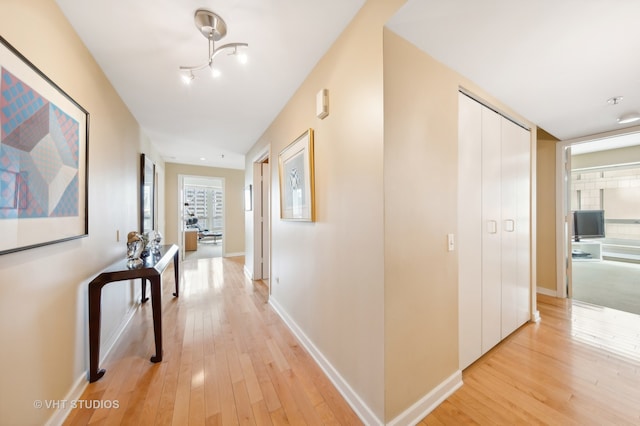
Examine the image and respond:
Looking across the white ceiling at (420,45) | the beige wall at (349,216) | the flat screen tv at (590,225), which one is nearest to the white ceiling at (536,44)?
the white ceiling at (420,45)

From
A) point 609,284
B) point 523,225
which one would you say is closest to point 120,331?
point 523,225

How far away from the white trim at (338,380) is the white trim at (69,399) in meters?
1.54

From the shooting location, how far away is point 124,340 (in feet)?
7.06

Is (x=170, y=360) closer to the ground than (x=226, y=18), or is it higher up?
closer to the ground

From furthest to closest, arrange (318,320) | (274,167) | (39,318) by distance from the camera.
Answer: (274,167)
(318,320)
(39,318)

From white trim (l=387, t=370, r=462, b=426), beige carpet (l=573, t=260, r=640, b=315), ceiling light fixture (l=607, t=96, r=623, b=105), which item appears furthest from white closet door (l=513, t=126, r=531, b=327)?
beige carpet (l=573, t=260, r=640, b=315)

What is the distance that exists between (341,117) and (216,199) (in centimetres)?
1005

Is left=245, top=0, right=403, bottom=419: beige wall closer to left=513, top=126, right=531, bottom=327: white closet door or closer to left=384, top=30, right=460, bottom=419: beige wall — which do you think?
left=384, top=30, right=460, bottom=419: beige wall

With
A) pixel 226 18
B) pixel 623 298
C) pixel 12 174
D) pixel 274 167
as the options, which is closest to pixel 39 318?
pixel 12 174

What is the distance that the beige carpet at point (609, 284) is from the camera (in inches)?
114

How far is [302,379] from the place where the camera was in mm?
1639

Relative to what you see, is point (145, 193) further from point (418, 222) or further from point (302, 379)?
point (418, 222)

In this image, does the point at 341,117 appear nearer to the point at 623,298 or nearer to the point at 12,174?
the point at 12,174

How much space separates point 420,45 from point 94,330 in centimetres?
289
